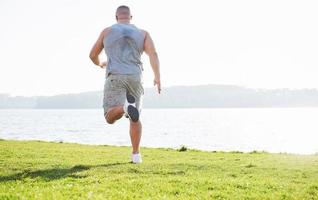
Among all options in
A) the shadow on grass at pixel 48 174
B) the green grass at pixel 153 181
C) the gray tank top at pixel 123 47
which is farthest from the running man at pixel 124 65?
the shadow on grass at pixel 48 174

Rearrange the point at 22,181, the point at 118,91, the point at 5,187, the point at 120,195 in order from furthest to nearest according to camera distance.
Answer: the point at 118,91
the point at 22,181
the point at 5,187
the point at 120,195

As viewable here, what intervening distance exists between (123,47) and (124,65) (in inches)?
17.4

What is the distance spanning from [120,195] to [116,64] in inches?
169

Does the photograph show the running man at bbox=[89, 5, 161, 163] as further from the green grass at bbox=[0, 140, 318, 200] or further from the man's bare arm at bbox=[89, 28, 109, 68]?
the green grass at bbox=[0, 140, 318, 200]

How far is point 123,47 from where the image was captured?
11828 mm

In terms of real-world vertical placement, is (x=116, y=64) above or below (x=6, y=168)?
above

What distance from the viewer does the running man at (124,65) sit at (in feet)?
38.2

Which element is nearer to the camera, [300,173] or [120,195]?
[120,195]

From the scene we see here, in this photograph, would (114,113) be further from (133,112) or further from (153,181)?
(153,181)

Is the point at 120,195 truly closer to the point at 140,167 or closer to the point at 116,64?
the point at 140,167

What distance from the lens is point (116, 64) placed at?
11781 mm

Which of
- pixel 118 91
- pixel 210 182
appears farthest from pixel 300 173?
pixel 118 91

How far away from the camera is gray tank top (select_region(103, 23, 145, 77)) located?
38.5 feet

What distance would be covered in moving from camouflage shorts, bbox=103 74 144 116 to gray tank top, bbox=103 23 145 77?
13 centimetres
